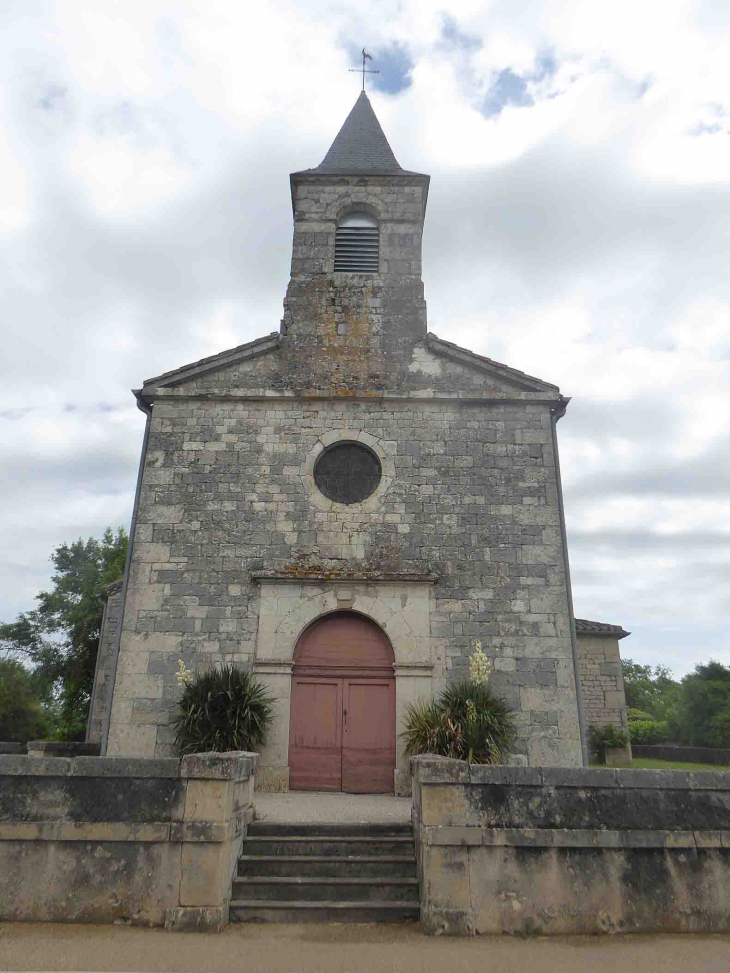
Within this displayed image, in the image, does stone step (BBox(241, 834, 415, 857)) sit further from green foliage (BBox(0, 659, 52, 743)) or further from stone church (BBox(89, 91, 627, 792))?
green foliage (BBox(0, 659, 52, 743))

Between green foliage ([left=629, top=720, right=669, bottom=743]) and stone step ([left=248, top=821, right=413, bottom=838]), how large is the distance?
21.4 meters

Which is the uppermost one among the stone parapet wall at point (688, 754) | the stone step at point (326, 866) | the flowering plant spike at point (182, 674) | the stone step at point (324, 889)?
the flowering plant spike at point (182, 674)

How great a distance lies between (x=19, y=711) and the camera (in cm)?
2570

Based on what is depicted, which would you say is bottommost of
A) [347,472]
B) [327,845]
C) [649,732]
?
[327,845]

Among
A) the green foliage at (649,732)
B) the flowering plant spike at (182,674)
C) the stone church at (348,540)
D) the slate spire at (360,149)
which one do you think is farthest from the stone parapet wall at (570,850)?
the green foliage at (649,732)

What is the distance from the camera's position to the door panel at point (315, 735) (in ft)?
31.3

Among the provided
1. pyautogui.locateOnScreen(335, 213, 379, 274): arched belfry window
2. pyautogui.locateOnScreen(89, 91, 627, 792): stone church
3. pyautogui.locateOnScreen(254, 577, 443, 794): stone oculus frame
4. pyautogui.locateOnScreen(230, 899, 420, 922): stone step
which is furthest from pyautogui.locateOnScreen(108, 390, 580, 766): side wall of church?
pyautogui.locateOnScreen(230, 899, 420, 922): stone step

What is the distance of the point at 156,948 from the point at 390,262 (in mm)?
10999

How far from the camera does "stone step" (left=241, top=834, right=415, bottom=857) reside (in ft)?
20.2

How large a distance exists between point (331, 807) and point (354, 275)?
29.2 ft

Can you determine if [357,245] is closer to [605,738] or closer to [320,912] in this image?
[320,912]

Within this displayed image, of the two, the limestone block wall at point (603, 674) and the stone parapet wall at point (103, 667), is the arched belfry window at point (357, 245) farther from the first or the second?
the limestone block wall at point (603, 674)

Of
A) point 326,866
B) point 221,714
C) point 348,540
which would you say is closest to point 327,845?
point 326,866

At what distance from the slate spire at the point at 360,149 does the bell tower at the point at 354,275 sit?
0.14 feet
